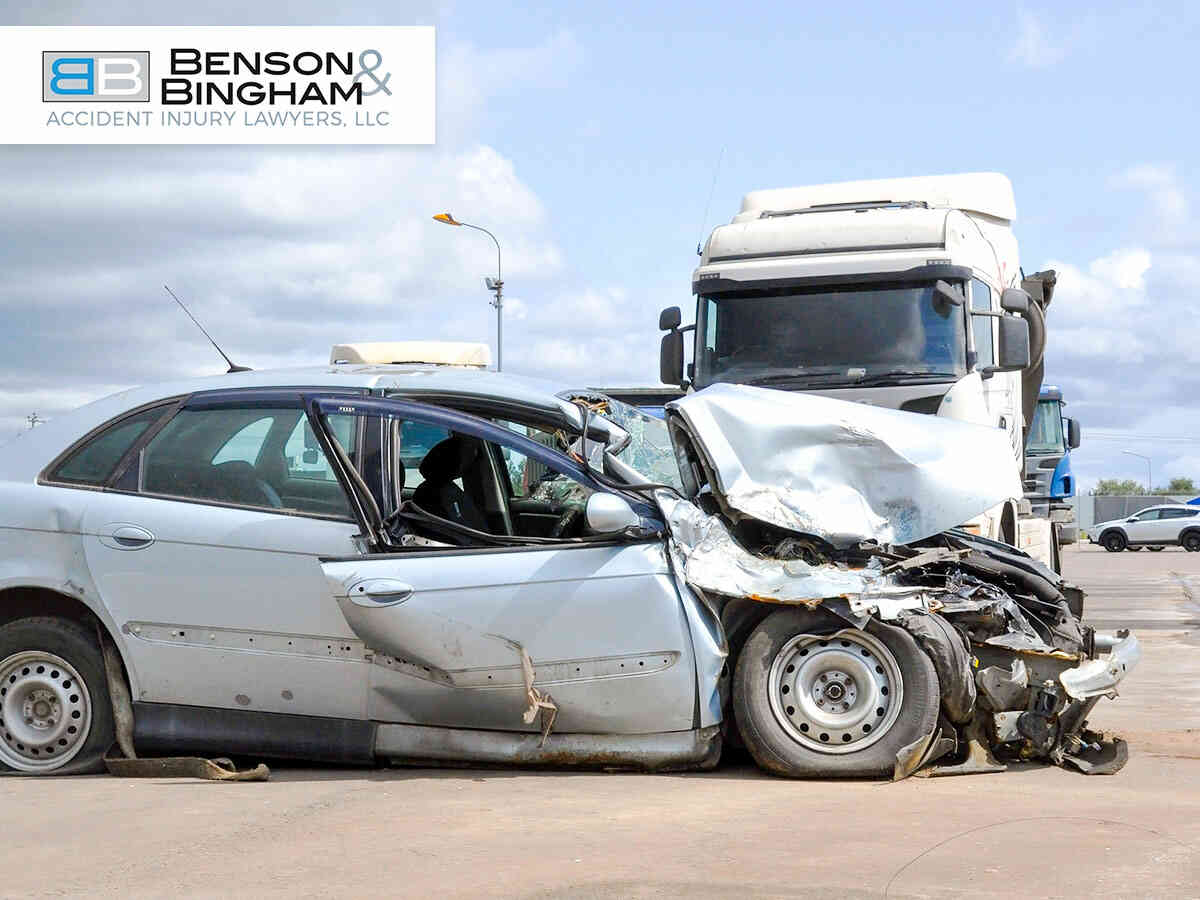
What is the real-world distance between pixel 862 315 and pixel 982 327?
1119 millimetres

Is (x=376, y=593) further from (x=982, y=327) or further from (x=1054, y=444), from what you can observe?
(x=1054, y=444)

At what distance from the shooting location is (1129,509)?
6084 centimetres

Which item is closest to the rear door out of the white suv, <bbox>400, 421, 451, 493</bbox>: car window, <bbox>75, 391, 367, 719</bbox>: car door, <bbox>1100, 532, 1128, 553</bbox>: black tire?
the white suv

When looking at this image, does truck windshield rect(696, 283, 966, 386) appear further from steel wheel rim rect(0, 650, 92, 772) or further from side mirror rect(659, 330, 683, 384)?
steel wheel rim rect(0, 650, 92, 772)

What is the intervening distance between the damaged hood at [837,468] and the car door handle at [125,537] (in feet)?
7.87

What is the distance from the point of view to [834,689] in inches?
245

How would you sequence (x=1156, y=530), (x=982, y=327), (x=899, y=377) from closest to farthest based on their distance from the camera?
(x=899, y=377) < (x=982, y=327) < (x=1156, y=530)

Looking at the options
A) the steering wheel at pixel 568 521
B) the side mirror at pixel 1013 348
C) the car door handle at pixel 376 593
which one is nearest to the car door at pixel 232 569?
the car door handle at pixel 376 593

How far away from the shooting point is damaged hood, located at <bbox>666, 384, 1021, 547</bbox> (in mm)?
6453

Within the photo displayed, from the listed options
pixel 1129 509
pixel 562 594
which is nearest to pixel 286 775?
pixel 562 594

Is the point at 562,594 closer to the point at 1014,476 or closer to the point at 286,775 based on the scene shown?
the point at 286,775

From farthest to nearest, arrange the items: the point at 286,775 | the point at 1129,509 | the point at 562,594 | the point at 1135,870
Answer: the point at 1129,509, the point at 286,775, the point at 562,594, the point at 1135,870

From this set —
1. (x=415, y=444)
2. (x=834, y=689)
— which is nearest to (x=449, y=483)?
(x=415, y=444)

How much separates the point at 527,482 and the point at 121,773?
2296mm
